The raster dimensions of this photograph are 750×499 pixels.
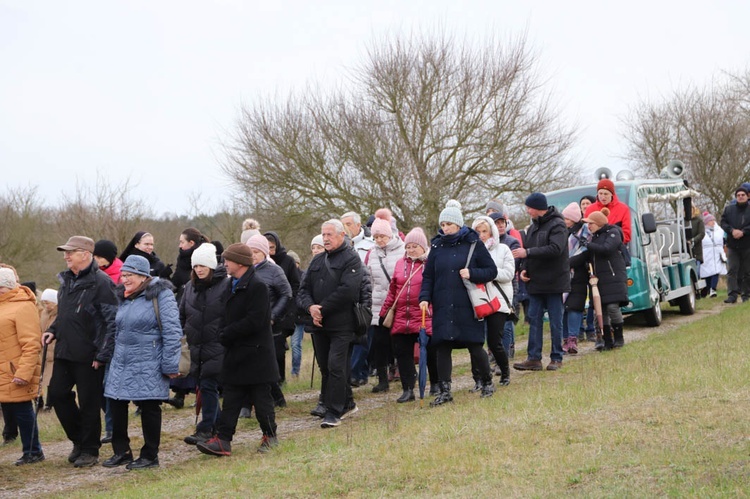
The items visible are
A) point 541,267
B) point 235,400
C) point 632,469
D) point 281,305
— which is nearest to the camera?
point 632,469

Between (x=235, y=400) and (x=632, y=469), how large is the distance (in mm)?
3683

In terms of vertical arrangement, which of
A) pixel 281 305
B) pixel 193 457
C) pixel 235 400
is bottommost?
pixel 193 457

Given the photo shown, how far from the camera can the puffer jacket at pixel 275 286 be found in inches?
407

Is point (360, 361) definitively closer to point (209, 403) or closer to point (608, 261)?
point (608, 261)

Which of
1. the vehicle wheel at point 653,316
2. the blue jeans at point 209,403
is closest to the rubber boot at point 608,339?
the vehicle wheel at point 653,316

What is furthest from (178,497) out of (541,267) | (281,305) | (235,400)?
(541,267)

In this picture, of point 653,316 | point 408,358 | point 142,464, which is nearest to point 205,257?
Result: point 142,464

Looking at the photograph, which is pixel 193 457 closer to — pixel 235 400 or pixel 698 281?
pixel 235 400

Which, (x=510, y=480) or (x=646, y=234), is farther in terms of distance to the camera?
(x=646, y=234)

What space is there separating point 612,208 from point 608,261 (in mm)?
1259

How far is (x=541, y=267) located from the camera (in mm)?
11219

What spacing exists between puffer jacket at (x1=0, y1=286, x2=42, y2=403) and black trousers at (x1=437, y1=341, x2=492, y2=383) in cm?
395

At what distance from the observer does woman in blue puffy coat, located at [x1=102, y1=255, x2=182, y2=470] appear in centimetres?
799

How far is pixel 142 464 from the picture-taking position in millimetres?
8195
